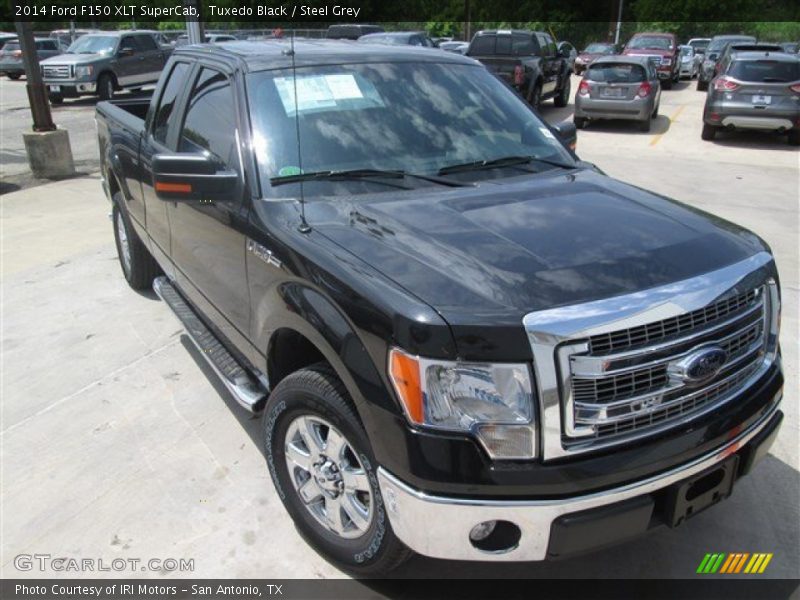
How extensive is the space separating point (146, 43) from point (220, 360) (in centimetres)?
2085

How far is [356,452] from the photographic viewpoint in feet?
7.73

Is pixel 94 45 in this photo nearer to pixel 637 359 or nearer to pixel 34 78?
pixel 34 78

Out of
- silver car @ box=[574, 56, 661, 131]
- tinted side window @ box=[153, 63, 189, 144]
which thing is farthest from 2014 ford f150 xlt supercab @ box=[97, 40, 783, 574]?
silver car @ box=[574, 56, 661, 131]

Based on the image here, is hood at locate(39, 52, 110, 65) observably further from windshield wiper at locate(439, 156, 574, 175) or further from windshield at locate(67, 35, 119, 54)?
windshield wiper at locate(439, 156, 574, 175)

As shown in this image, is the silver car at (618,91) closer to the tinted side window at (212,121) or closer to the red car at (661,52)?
the red car at (661,52)

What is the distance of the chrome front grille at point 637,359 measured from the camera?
1994mm

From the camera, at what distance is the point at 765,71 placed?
1275 centimetres

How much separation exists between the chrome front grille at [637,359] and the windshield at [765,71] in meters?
12.4

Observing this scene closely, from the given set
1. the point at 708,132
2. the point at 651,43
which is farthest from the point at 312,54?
the point at 651,43

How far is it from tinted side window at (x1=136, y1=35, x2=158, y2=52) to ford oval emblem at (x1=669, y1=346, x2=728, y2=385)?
22.3 meters

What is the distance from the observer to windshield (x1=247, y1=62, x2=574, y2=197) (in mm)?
3064

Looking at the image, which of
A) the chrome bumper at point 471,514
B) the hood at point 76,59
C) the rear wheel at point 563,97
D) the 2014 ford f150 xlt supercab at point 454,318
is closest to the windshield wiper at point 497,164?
the 2014 ford f150 xlt supercab at point 454,318

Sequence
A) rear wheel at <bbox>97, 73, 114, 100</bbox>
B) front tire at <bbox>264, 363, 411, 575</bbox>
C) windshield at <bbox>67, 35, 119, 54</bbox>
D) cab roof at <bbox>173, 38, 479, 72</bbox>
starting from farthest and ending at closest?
windshield at <bbox>67, 35, 119, 54</bbox> < rear wheel at <bbox>97, 73, 114, 100</bbox> < cab roof at <bbox>173, 38, 479, 72</bbox> < front tire at <bbox>264, 363, 411, 575</bbox>

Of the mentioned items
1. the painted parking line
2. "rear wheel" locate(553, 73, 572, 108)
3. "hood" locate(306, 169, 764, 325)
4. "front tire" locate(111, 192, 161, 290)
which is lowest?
the painted parking line
